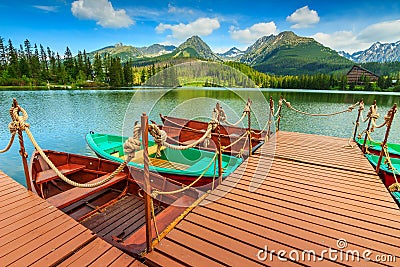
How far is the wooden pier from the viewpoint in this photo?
1951 mm

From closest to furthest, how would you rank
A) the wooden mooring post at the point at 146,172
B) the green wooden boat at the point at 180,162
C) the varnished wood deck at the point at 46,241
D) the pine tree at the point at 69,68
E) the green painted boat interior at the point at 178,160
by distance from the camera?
the wooden mooring post at the point at 146,172, the varnished wood deck at the point at 46,241, the green wooden boat at the point at 180,162, the green painted boat interior at the point at 178,160, the pine tree at the point at 69,68

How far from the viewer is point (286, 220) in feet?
8.23

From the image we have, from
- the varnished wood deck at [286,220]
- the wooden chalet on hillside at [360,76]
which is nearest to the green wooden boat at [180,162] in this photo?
the varnished wood deck at [286,220]

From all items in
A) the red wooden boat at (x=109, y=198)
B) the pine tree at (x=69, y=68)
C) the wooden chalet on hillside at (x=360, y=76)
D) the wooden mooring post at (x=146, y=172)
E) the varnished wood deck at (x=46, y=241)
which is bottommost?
the red wooden boat at (x=109, y=198)

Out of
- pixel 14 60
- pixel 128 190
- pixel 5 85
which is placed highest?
pixel 14 60

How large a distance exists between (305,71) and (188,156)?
442 ft

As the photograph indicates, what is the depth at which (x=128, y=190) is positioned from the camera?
4598 millimetres

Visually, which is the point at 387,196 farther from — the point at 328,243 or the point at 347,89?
the point at 347,89

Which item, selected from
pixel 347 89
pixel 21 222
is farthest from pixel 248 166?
pixel 347 89

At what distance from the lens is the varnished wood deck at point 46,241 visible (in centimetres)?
192

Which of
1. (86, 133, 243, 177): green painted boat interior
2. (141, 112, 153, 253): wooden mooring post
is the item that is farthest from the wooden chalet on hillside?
(141, 112, 153, 253): wooden mooring post

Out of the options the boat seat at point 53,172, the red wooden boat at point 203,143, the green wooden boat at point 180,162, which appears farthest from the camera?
the red wooden boat at point 203,143

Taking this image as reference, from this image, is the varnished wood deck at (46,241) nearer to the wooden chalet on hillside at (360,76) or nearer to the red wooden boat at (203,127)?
the red wooden boat at (203,127)

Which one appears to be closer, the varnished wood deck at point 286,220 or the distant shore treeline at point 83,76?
the varnished wood deck at point 286,220
